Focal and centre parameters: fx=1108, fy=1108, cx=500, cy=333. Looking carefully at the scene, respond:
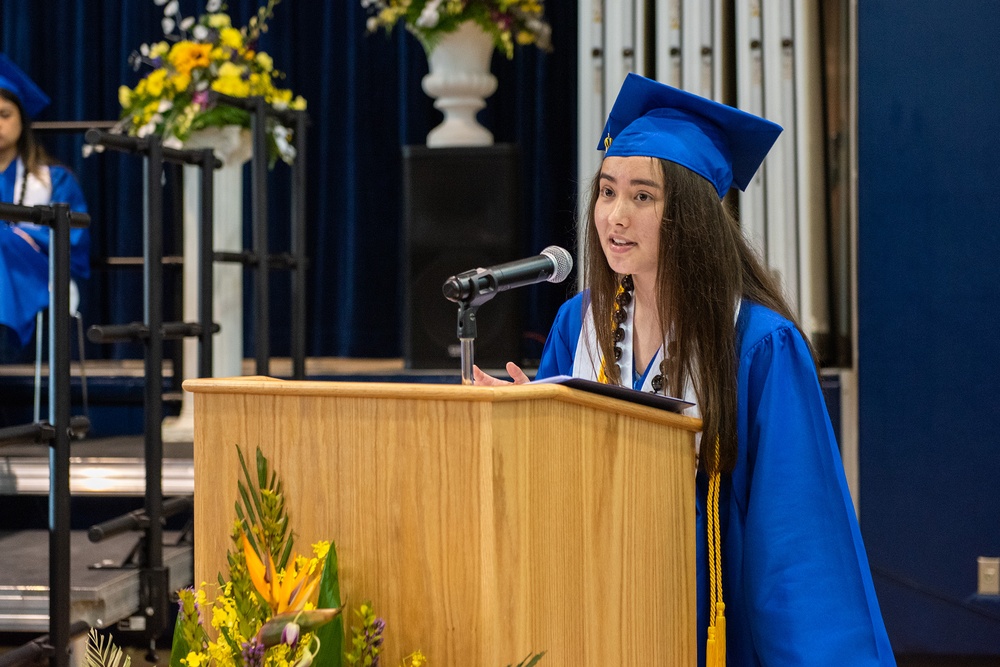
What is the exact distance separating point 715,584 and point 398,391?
0.68 metres

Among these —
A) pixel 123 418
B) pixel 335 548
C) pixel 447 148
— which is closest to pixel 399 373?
pixel 447 148

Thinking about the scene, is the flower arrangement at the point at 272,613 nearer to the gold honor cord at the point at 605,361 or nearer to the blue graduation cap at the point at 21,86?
the gold honor cord at the point at 605,361

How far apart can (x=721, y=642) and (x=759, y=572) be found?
115 millimetres

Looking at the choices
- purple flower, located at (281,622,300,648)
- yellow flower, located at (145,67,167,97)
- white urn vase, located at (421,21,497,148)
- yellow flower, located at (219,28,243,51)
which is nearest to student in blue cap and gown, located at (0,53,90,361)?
yellow flower, located at (145,67,167,97)

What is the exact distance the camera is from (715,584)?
157 cm

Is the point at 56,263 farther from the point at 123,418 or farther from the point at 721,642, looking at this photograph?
the point at 123,418

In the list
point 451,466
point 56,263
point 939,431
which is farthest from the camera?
point 939,431

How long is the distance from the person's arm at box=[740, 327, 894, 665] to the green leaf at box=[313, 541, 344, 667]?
657mm

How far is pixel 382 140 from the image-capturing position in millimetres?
5012

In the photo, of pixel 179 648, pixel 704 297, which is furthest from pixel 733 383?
pixel 179 648

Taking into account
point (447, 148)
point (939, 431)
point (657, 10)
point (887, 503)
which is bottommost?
point (887, 503)

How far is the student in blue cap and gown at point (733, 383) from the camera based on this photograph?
1499 millimetres

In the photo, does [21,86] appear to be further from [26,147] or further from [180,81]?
[180,81]

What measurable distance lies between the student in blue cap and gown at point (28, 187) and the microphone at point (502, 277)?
2665 millimetres
